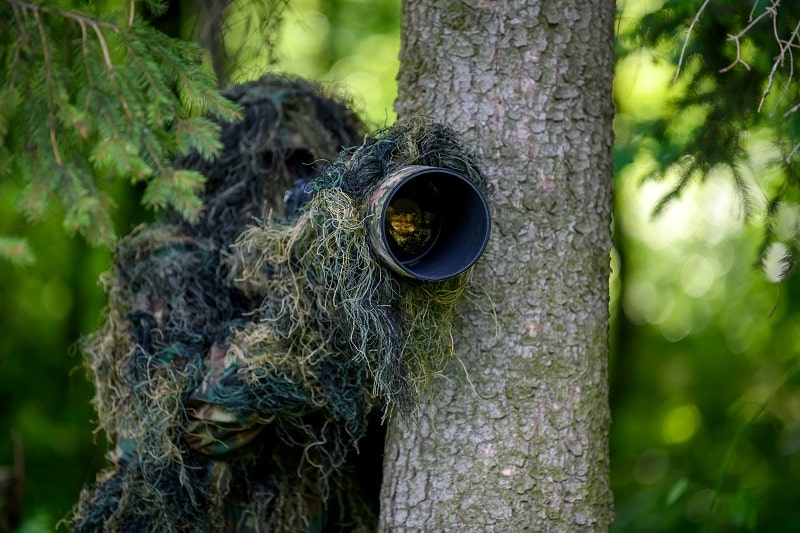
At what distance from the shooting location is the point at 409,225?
7.19 ft

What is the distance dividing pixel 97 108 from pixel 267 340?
0.99m

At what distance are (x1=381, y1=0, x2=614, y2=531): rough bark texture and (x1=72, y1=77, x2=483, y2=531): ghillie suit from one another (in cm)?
16

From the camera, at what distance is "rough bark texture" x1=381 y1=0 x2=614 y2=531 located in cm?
234

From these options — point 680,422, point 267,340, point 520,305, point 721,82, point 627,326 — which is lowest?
point 680,422

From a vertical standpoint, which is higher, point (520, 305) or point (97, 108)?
point (97, 108)

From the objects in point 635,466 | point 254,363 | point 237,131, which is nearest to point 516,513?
point 254,363

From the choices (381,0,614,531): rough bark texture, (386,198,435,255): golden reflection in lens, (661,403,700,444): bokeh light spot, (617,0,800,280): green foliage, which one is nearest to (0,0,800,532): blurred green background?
(661,403,700,444): bokeh light spot

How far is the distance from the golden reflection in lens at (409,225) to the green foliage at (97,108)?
0.69 meters

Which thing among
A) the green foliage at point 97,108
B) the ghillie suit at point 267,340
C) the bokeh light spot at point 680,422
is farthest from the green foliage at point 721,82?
the bokeh light spot at point 680,422

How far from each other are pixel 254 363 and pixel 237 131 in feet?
4.00

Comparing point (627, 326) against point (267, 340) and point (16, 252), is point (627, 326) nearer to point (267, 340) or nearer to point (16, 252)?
point (267, 340)

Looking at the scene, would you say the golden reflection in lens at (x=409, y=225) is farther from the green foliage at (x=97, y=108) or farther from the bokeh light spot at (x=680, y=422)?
the bokeh light spot at (x=680, y=422)

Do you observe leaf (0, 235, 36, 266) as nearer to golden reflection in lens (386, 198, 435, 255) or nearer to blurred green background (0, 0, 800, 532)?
golden reflection in lens (386, 198, 435, 255)

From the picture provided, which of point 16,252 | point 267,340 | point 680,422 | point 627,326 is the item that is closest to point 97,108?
point 16,252
